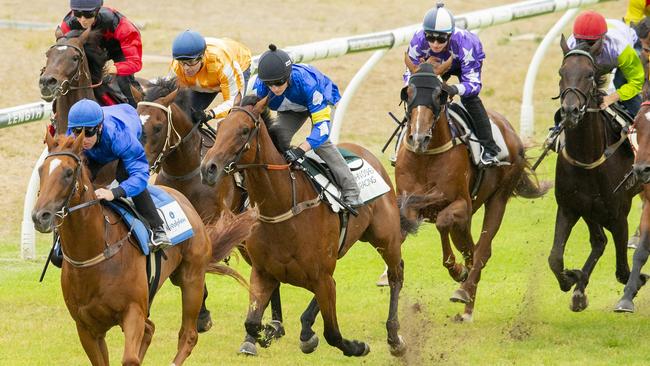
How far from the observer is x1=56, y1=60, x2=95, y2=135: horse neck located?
8820 millimetres

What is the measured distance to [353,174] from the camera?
8625 mm

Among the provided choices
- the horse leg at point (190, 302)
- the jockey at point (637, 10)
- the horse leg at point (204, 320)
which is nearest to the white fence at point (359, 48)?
the horse leg at point (204, 320)

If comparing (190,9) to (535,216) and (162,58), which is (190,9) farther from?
(535,216)

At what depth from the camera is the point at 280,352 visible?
8695 mm

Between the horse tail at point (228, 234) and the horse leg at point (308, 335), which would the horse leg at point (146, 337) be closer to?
the horse tail at point (228, 234)

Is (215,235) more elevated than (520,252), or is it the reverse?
(215,235)

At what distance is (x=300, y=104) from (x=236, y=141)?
947 mm

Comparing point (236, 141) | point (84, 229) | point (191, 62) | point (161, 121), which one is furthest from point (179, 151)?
point (84, 229)

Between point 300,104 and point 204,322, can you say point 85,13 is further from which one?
point 204,322

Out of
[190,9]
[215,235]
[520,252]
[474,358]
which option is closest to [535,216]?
[520,252]

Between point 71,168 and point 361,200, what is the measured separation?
249 centimetres

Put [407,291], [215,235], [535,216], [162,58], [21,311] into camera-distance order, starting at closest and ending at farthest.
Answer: [215,235], [21,311], [407,291], [535,216], [162,58]

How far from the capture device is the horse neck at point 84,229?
675cm

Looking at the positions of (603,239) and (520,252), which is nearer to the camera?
(603,239)
